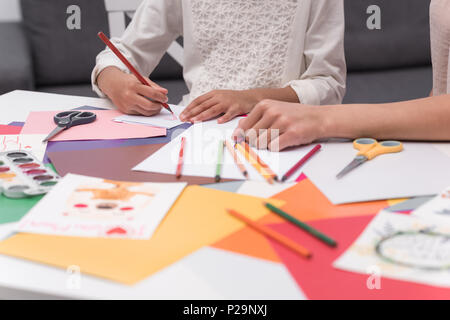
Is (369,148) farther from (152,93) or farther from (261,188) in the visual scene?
(152,93)

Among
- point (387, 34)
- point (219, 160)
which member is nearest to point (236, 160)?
point (219, 160)

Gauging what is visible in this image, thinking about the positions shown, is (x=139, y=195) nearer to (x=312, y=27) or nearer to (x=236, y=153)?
(x=236, y=153)

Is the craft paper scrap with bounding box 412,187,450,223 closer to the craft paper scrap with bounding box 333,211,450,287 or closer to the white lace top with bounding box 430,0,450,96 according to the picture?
the craft paper scrap with bounding box 333,211,450,287

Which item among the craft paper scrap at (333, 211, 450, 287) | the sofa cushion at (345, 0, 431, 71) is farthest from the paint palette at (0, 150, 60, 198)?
the sofa cushion at (345, 0, 431, 71)

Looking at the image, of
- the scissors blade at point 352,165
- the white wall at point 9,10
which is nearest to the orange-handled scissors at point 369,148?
the scissors blade at point 352,165

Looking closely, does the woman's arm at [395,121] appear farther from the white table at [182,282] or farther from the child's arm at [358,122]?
the white table at [182,282]

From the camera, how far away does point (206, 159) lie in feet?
2.22

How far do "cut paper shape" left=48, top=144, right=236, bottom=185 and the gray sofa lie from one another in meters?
1.22

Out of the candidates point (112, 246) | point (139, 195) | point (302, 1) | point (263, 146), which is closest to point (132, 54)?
point (302, 1)

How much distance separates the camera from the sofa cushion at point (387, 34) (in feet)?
6.71

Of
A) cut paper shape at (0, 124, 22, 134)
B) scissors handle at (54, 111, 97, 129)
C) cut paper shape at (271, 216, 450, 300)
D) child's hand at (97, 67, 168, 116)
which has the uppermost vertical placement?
child's hand at (97, 67, 168, 116)

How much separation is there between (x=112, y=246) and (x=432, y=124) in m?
0.50

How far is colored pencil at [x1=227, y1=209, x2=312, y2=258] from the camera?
0.44 m

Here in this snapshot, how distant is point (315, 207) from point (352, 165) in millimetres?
124
